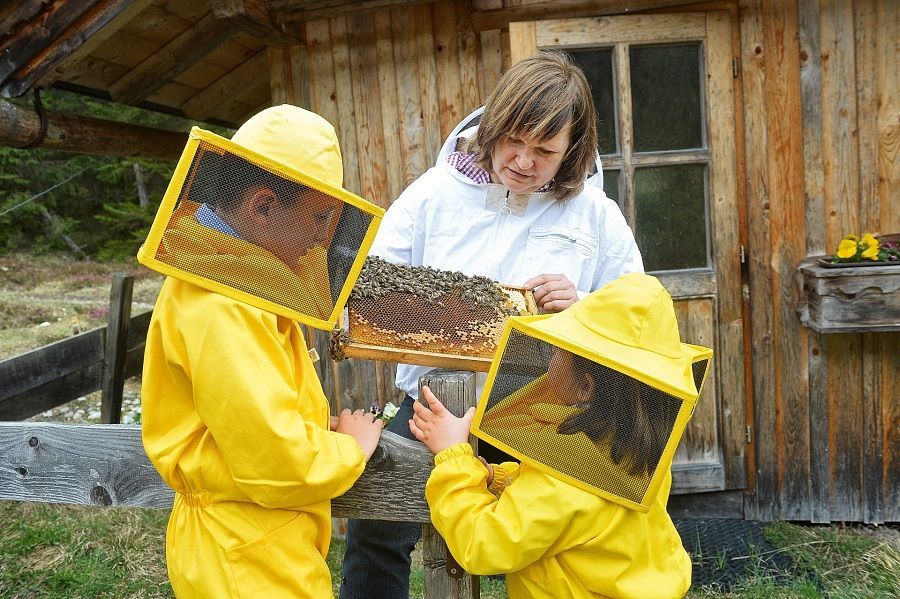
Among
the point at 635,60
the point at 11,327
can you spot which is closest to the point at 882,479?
the point at 635,60

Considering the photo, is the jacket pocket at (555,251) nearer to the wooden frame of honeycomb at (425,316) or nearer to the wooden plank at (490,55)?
the wooden frame of honeycomb at (425,316)

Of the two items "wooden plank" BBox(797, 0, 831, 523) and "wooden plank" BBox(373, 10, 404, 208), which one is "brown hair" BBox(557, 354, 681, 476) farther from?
"wooden plank" BBox(797, 0, 831, 523)

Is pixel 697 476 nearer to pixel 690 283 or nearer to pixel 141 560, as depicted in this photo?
pixel 690 283

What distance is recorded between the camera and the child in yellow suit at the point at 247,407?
1.54m

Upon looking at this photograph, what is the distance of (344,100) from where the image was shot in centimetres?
446

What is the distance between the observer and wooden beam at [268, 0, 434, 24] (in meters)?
4.08

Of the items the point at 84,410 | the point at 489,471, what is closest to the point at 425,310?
the point at 489,471

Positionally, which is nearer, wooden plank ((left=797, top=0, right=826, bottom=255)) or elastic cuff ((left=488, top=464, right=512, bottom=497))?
elastic cuff ((left=488, top=464, right=512, bottom=497))

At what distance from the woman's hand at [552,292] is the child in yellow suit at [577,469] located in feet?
1.28

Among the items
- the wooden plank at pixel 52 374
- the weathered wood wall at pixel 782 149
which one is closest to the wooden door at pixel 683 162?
the weathered wood wall at pixel 782 149

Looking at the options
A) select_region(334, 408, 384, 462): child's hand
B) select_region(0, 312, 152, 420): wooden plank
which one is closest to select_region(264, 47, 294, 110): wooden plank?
select_region(0, 312, 152, 420): wooden plank

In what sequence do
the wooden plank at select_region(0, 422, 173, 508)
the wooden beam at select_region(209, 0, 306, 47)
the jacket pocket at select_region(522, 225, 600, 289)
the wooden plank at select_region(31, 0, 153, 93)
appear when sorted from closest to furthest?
1. the wooden plank at select_region(0, 422, 173, 508)
2. the jacket pocket at select_region(522, 225, 600, 289)
3. the wooden plank at select_region(31, 0, 153, 93)
4. the wooden beam at select_region(209, 0, 306, 47)

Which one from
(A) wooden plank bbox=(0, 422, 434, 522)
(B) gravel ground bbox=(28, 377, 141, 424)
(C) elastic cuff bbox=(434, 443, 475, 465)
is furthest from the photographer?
(B) gravel ground bbox=(28, 377, 141, 424)

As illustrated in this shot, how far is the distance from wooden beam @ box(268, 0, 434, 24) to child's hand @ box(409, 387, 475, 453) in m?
2.89
